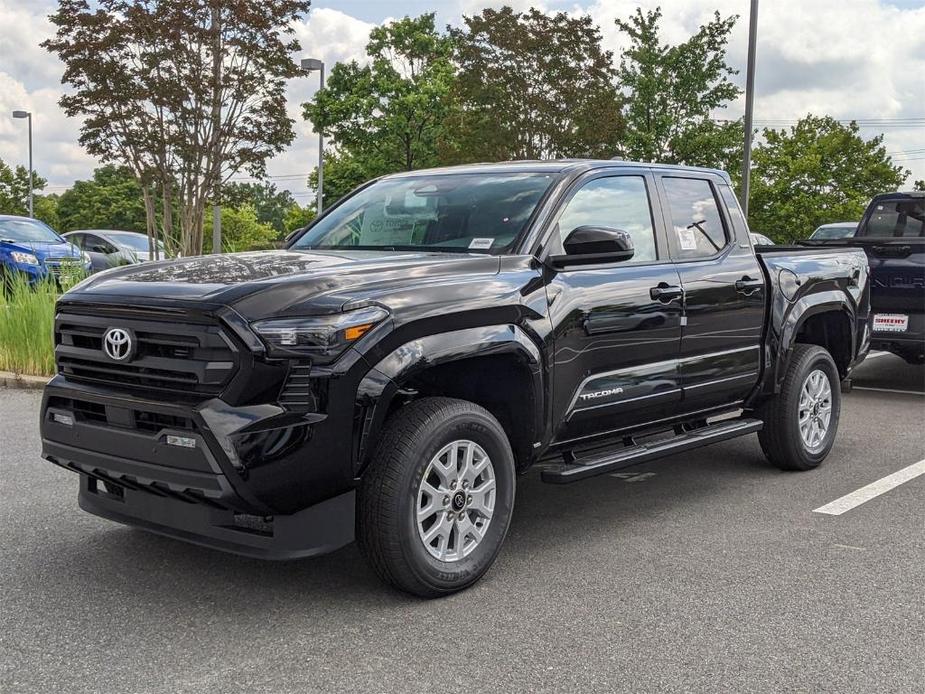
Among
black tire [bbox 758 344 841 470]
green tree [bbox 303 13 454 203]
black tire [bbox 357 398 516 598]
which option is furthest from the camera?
green tree [bbox 303 13 454 203]

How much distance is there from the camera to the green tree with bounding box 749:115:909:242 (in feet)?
147

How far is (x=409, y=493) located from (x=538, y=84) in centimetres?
2298

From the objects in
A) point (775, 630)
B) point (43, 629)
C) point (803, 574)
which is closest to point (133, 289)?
point (43, 629)

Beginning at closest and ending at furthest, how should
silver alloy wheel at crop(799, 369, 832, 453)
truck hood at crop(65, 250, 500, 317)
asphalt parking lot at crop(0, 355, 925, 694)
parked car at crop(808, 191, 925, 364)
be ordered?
asphalt parking lot at crop(0, 355, 925, 694) < truck hood at crop(65, 250, 500, 317) < silver alloy wheel at crop(799, 369, 832, 453) < parked car at crop(808, 191, 925, 364)

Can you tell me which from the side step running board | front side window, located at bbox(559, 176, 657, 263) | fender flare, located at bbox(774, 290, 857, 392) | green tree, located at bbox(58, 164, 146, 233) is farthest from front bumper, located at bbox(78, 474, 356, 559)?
green tree, located at bbox(58, 164, 146, 233)

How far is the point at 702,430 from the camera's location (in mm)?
6012

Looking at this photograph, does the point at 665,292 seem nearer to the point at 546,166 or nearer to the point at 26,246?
the point at 546,166

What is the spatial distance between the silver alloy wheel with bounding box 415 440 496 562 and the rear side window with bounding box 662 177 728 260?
1.99 m

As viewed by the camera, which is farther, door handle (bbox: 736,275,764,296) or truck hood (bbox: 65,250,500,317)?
door handle (bbox: 736,275,764,296)

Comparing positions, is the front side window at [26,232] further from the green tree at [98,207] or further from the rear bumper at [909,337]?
the green tree at [98,207]

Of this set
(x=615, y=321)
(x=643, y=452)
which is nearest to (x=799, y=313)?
(x=643, y=452)

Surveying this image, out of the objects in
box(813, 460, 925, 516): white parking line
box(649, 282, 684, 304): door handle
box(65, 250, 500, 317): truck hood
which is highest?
box(65, 250, 500, 317): truck hood

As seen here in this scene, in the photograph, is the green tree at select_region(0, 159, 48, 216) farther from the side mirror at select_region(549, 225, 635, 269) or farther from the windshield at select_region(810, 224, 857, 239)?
the side mirror at select_region(549, 225, 635, 269)

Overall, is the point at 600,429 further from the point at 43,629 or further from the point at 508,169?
the point at 43,629
